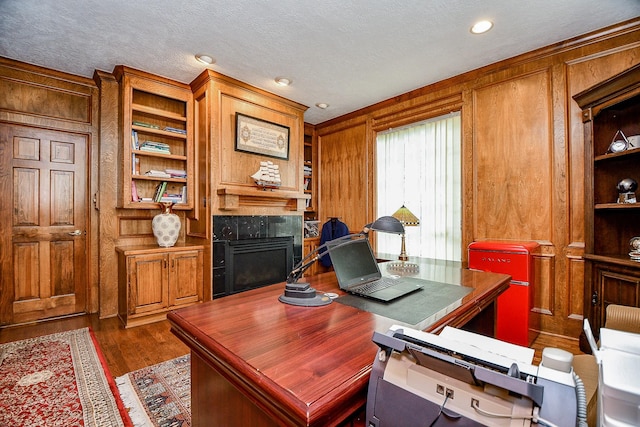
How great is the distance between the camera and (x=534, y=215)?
280 centimetres

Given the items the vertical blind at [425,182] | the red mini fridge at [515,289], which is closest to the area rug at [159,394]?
the red mini fridge at [515,289]

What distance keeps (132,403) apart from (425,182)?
11.7 ft

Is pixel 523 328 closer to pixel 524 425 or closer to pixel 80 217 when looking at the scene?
pixel 524 425

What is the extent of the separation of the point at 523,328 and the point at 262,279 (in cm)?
275

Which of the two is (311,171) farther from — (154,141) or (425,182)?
(154,141)

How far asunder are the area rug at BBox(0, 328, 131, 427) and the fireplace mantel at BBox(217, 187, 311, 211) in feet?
5.78

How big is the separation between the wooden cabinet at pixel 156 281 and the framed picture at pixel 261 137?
1389mm

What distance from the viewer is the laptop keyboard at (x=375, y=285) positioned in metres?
1.35

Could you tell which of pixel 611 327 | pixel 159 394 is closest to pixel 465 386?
pixel 611 327

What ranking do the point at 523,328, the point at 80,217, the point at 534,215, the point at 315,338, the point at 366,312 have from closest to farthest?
the point at 315,338 < the point at 366,312 < the point at 523,328 < the point at 534,215 < the point at 80,217

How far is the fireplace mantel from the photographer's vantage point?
328cm

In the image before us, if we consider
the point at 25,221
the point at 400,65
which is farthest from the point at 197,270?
the point at 400,65

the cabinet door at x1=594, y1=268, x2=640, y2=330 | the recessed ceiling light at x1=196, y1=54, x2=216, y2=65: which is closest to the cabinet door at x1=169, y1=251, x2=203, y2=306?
the recessed ceiling light at x1=196, y1=54, x2=216, y2=65

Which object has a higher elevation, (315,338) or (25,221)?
(25,221)
